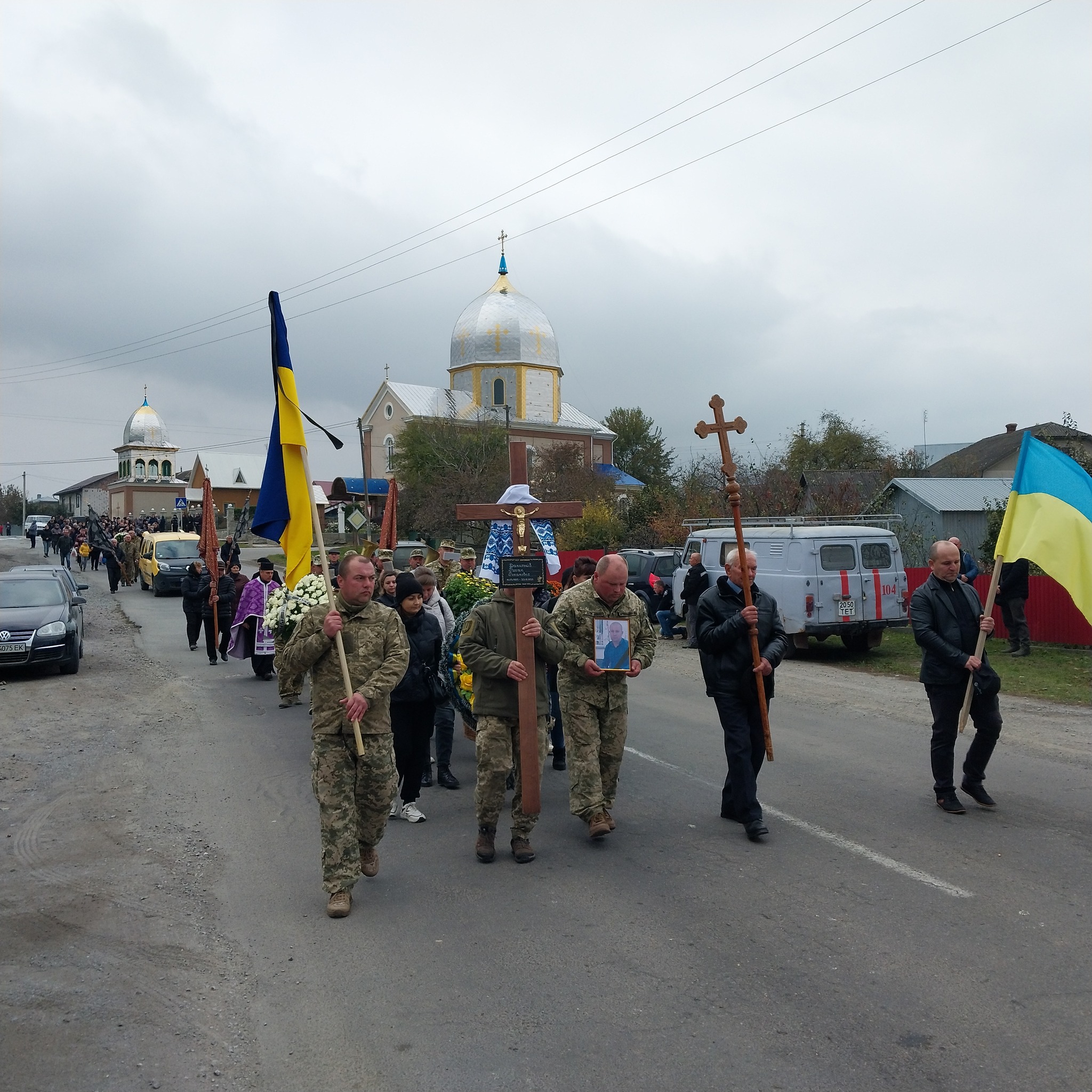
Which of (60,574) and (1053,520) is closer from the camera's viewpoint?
(1053,520)

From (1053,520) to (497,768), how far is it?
4580 mm

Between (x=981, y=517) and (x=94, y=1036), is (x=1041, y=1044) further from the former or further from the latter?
(x=981, y=517)

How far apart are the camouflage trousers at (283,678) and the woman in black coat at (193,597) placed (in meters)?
3.04

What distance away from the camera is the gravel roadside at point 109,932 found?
396 centimetres

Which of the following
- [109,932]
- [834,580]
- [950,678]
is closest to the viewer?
[109,932]

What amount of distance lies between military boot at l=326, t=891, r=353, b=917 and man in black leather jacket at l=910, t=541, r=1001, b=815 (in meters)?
4.26

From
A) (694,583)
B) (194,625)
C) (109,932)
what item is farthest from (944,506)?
(109,932)

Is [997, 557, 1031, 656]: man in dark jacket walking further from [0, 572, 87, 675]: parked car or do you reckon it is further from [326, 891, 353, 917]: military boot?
[0, 572, 87, 675]: parked car

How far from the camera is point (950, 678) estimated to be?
718 cm

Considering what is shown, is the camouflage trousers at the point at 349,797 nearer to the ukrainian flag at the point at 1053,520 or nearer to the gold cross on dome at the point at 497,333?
the ukrainian flag at the point at 1053,520

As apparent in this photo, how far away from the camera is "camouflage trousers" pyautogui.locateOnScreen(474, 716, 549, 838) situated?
6.33 m

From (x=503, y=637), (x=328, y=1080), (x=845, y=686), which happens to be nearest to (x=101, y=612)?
(x=845, y=686)

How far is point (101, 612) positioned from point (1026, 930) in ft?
85.1

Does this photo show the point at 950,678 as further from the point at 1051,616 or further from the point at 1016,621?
the point at 1051,616
